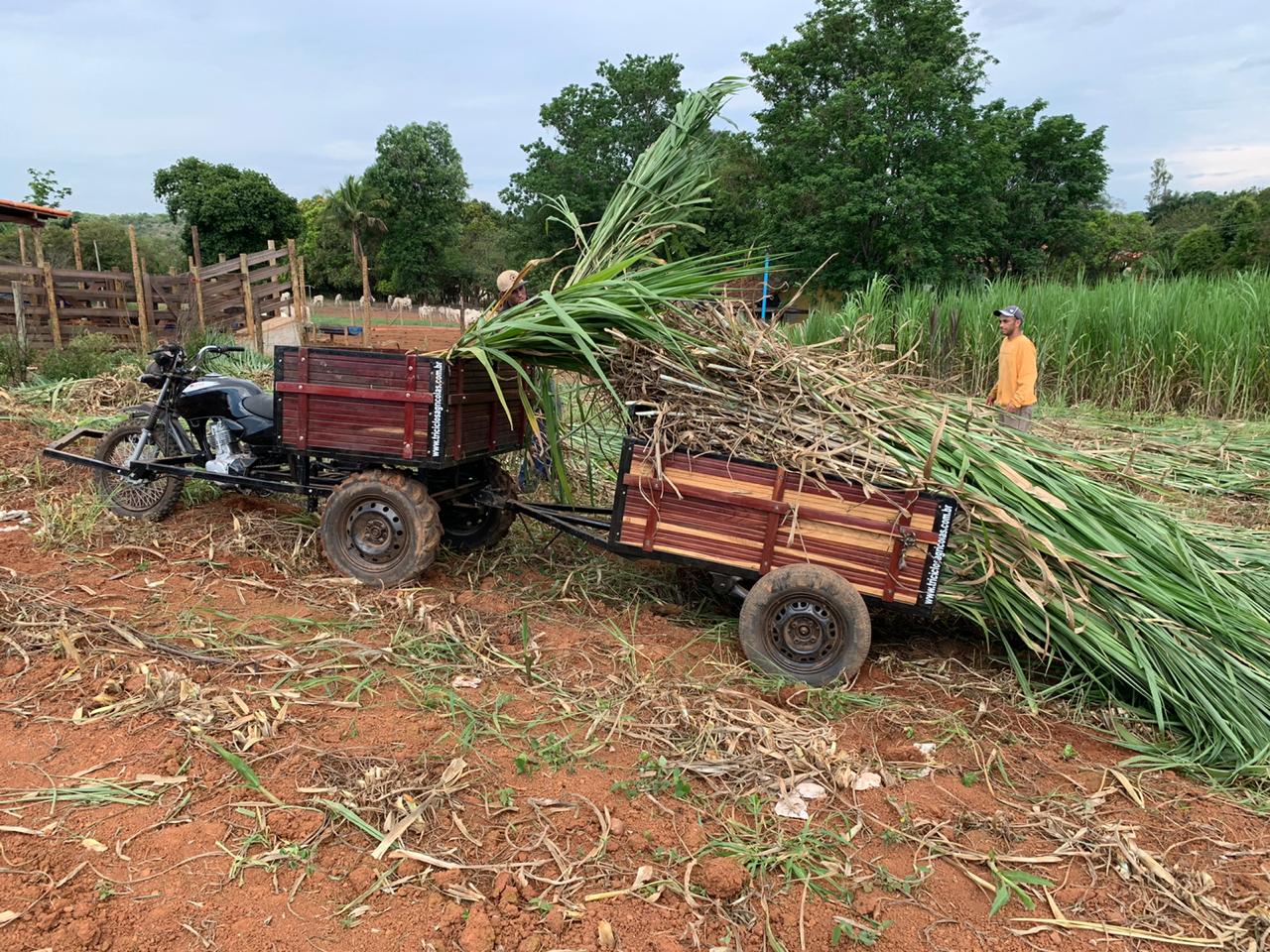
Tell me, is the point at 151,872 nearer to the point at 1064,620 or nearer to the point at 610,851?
the point at 610,851

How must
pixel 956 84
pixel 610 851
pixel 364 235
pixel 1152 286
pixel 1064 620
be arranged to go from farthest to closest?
pixel 364 235 < pixel 956 84 < pixel 1152 286 < pixel 1064 620 < pixel 610 851

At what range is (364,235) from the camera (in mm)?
46562

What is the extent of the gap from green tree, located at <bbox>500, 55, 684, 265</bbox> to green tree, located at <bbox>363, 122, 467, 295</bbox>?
25.2 ft

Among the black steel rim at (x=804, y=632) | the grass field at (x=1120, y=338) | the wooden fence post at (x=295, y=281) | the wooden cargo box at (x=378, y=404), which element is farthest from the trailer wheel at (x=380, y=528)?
the wooden fence post at (x=295, y=281)

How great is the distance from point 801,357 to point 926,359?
826 centimetres

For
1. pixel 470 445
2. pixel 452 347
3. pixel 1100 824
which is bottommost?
pixel 1100 824

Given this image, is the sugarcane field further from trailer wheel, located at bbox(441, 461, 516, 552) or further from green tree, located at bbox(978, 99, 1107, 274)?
green tree, located at bbox(978, 99, 1107, 274)

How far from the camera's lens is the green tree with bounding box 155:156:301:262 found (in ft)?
115

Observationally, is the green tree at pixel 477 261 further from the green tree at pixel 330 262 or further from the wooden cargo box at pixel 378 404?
the wooden cargo box at pixel 378 404

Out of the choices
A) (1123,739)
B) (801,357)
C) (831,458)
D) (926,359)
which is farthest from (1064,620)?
(926,359)

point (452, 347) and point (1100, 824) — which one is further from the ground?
point (452, 347)

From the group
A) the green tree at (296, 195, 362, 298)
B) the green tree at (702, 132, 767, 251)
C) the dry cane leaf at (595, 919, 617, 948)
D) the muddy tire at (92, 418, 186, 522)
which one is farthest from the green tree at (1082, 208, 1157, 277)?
the green tree at (296, 195, 362, 298)

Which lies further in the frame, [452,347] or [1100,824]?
[452,347]

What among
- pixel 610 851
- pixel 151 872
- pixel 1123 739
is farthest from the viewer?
pixel 1123 739
